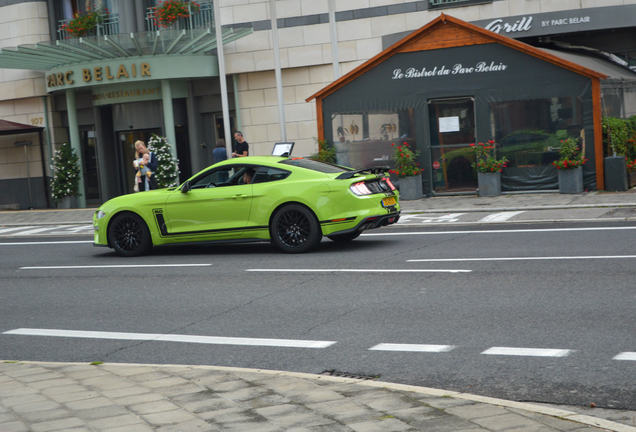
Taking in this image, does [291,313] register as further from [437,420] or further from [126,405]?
[437,420]

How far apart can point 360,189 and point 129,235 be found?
4003 millimetres

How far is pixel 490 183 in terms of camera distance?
18203 mm

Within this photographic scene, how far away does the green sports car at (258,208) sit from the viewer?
11.3 meters

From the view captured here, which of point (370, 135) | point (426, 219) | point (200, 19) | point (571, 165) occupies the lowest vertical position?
point (426, 219)

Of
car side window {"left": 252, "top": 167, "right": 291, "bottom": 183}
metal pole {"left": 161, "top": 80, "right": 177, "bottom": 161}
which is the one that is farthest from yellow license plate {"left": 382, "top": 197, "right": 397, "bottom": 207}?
metal pole {"left": 161, "top": 80, "right": 177, "bottom": 161}

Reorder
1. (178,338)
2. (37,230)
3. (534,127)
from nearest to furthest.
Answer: (178,338) → (534,127) → (37,230)

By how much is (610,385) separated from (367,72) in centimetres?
1521

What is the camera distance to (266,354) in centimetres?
617

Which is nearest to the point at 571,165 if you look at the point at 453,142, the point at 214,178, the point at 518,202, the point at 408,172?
the point at 518,202

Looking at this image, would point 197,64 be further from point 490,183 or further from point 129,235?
point 129,235

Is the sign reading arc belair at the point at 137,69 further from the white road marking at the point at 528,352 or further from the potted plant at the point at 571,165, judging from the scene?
the white road marking at the point at 528,352

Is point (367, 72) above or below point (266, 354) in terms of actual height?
above

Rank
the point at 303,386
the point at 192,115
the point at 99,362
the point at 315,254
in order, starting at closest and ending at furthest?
the point at 303,386
the point at 99,362
the point at 315,254
the point at 192,115

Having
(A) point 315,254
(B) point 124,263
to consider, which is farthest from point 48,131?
(A) point 315,254
